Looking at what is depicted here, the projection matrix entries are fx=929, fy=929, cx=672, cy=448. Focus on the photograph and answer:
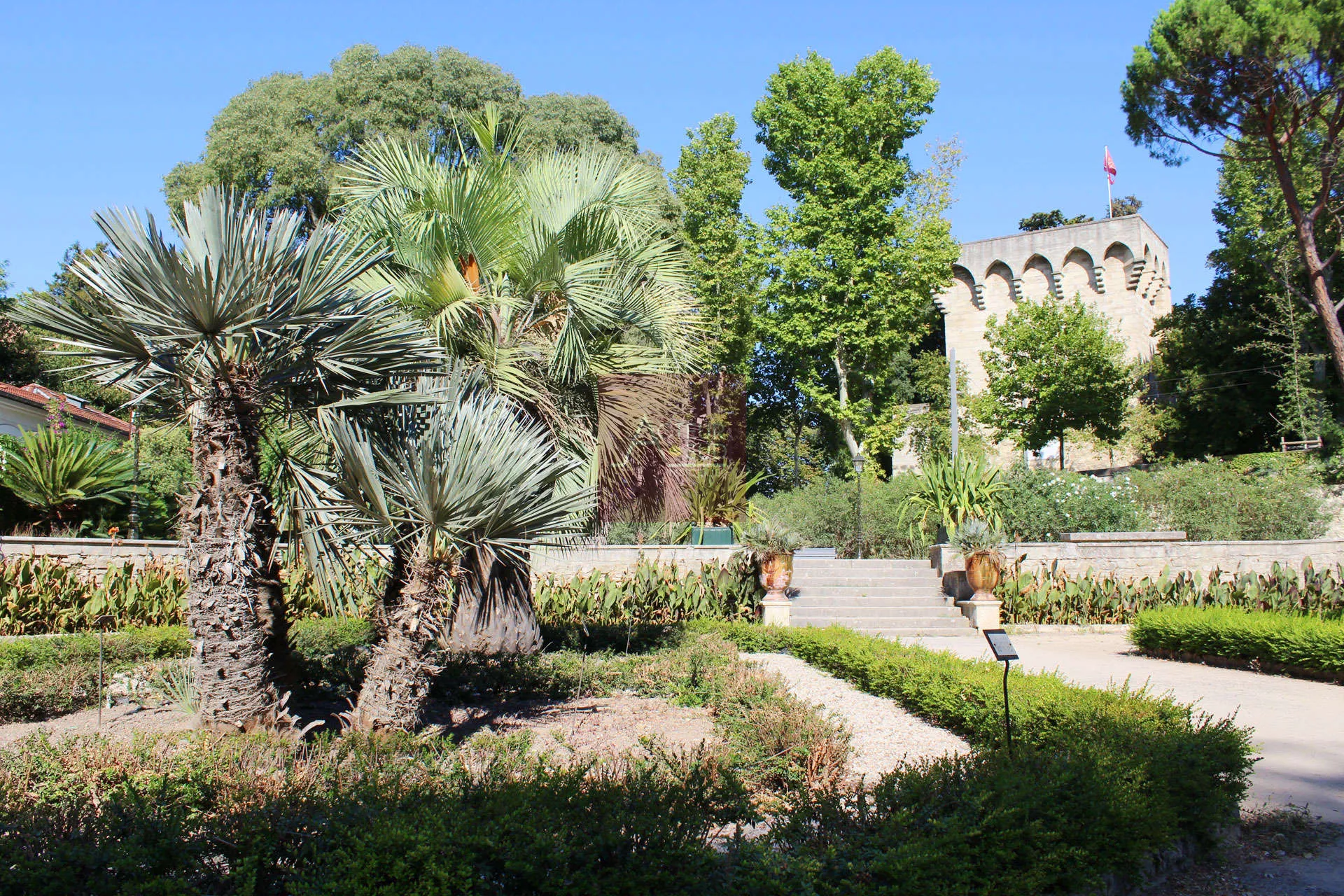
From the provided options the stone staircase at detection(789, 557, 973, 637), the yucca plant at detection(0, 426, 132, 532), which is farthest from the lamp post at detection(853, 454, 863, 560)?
the yucca plant at detection(0, 426, 132, 532)

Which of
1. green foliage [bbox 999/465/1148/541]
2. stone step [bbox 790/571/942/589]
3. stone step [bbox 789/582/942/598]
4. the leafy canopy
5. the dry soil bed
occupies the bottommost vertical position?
the dry soil bed

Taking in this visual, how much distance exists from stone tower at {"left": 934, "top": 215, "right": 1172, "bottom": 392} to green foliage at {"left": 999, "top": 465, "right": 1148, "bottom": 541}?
61.4 ft

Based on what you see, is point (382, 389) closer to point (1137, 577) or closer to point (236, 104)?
point (1137, 577)

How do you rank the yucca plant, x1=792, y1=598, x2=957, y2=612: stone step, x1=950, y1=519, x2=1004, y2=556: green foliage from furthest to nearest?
x1=792, y1=598, x2=957, y2=612: stone step
x1=950, y1=519, x2=1004, y2=556: green foliage
the yucca plant

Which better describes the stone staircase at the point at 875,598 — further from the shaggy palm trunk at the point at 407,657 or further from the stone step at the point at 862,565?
the shaggy palm trunk at the point at 407,657

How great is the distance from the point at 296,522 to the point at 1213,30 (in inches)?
884

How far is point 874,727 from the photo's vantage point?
713cm

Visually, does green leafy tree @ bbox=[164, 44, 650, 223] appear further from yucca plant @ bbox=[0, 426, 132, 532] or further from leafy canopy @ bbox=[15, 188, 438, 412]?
leafy canopy @ bbox=[15, 188, 438, 412]

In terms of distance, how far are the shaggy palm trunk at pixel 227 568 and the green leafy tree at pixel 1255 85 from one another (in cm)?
2256

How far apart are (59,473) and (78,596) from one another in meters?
2.75

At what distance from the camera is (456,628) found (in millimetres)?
8789

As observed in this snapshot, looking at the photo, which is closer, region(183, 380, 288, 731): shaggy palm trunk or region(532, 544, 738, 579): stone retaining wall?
region(183, 380, 288, 731): shaggy palm trunk

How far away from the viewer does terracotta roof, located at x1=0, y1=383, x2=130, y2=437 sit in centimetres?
1744

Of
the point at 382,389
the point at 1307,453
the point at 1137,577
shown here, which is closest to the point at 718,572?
the point at 1137,577
